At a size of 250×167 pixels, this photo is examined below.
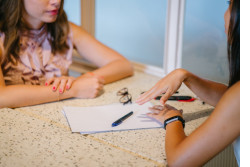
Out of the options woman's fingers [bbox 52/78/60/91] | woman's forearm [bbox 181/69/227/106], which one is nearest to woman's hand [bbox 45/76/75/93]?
woman's fingers [bbox 52/78/60/91]

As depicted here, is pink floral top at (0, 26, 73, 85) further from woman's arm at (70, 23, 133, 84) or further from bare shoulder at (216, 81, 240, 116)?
bare shoulder at (216, 81, 240, 116)

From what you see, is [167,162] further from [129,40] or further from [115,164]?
[129,40]

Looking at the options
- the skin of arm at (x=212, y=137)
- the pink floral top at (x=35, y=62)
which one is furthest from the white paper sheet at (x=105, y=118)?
the pink floral top at (x=35, y=62)

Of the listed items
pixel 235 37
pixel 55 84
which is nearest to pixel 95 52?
pixel 55 84

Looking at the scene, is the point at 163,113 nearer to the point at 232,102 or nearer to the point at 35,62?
the point at 232,102

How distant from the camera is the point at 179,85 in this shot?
3.59 feet

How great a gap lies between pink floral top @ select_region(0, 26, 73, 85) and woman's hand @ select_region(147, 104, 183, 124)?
2.33 feet

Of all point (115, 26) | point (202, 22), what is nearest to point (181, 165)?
point (202, 22)

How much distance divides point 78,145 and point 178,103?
0.54 metres

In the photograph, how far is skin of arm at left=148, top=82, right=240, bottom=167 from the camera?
0.71 meters

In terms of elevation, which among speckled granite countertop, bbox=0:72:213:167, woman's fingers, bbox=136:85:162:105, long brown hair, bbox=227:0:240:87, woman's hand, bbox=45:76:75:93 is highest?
long brown hair, bbox=227:0:240:87

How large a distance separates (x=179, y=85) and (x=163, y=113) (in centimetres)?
12

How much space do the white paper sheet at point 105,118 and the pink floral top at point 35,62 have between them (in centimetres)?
45

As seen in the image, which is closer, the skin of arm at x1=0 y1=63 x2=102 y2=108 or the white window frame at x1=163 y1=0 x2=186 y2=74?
the skin of arm at x1=0 y1=63 x2=102 y2=108
